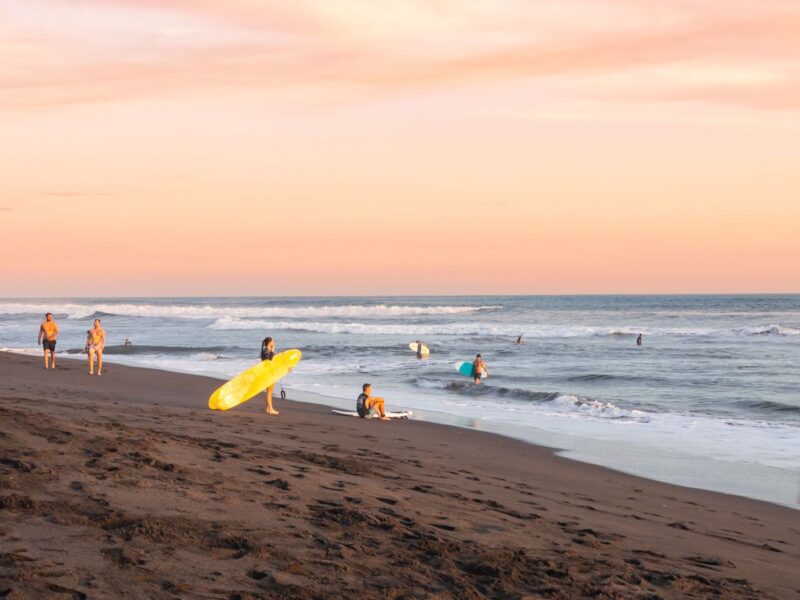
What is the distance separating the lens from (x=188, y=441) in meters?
9.59

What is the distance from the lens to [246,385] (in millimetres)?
16359

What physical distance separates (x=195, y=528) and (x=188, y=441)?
4.23 meters

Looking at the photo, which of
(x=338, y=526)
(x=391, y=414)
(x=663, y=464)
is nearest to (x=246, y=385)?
(x=391, y=414)

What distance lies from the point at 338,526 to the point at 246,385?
35.0 feet

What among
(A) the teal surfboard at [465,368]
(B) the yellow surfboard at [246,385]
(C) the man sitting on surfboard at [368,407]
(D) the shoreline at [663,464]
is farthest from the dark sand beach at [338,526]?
A: (A) the teal surfboard at [465,368]

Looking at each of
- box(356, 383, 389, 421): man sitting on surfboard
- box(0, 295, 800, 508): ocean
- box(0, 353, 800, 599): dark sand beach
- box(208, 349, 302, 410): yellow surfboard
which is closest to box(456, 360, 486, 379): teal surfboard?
box(0, 295, 800, 508): ocean

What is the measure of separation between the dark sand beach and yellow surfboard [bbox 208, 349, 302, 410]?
185 inches

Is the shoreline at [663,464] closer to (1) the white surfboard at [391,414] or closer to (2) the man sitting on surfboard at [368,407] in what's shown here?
(1) the white surfboard at [391,414]

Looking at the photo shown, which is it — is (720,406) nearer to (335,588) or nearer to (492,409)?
(492,409)

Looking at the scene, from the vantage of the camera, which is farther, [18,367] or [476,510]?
[18,367]

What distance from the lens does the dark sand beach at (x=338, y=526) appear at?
481 cm

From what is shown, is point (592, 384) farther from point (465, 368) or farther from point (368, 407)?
point (368, 407)

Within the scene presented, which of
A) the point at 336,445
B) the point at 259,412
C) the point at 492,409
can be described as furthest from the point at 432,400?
the point at 336,445

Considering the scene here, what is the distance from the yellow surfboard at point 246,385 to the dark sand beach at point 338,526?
470 centimetres
